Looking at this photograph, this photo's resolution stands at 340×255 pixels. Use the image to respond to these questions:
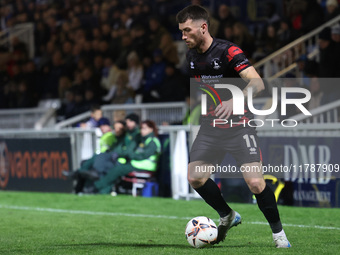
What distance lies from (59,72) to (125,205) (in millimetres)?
9176

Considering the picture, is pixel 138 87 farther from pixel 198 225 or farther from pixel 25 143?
pixel 198 225

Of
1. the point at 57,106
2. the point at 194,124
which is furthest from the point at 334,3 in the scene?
the point at 57,106

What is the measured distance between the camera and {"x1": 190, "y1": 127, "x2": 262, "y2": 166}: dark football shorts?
7.03 m

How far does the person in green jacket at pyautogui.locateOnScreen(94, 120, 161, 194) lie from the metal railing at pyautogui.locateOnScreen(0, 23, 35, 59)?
9.91 meters

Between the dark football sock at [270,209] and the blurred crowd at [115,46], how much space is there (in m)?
6.49

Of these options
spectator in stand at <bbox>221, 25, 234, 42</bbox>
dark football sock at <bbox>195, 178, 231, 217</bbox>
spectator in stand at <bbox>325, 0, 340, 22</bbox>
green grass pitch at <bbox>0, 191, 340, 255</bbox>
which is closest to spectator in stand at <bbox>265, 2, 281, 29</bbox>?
spectator in stand at <bbox>221, 25, 234, 42</bbox>

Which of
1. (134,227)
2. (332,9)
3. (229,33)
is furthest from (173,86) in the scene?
(134,227)

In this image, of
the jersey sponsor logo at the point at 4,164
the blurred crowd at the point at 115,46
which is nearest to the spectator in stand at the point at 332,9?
the blurred crowd at the point at 115,46

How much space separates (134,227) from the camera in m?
9.29

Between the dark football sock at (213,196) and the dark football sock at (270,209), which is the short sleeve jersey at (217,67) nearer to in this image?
the dark football sock at (213,196)

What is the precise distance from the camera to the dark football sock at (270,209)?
274 inches

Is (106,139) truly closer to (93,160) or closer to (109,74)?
(93,160)

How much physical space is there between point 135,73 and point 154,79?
871mm

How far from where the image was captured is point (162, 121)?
53.3 ft
